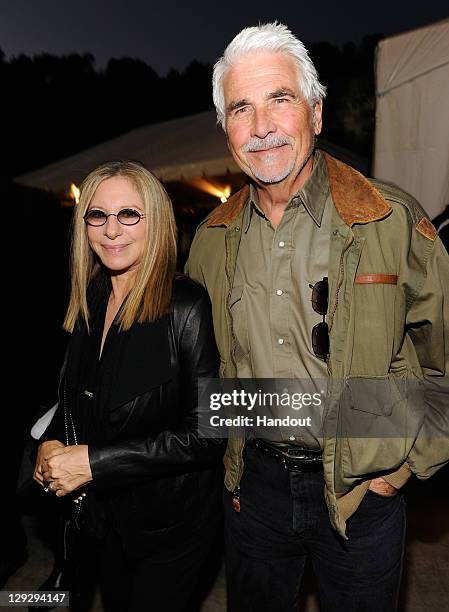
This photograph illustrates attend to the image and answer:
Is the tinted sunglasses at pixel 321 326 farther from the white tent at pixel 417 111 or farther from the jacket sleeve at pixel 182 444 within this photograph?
the white tent at pixel 417 111

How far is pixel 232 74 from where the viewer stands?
179 cm

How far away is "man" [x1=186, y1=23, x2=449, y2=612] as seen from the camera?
1.62 m

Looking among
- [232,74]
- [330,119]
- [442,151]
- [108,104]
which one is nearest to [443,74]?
[442,151]

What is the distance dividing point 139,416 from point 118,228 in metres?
0.68

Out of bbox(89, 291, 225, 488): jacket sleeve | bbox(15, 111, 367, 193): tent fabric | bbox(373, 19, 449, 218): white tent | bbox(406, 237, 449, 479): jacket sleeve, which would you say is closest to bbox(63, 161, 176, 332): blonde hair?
bbox(89, 291, 225, 488): jacket sleeve

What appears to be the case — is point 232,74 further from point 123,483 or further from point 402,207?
point 123,483

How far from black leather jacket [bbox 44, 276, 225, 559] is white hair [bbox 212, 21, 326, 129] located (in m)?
0.82

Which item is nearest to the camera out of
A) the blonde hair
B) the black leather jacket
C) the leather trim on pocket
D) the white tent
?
the leather trim on pocket

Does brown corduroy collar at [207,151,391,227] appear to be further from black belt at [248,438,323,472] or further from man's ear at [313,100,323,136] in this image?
black belt at [248,438,323,472]

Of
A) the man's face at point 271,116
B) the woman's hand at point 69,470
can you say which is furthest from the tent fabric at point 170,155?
the woman's hand at point 69,470

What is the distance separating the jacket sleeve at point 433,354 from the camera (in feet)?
5.36

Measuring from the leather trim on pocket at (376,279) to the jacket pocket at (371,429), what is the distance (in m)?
0.31

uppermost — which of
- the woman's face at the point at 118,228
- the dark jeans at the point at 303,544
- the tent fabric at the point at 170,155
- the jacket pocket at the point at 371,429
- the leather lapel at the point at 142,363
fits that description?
the tent fabric at the point at 170,155

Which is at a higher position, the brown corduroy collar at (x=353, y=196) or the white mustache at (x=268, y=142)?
the white mustache at (x=268, y=142)
